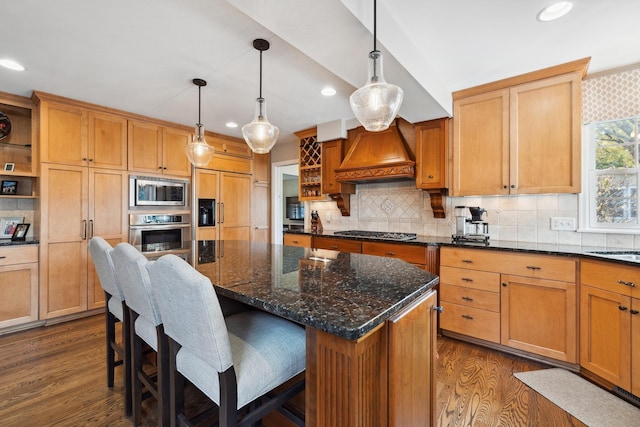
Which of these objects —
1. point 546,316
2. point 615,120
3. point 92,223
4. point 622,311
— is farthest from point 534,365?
point 92,223

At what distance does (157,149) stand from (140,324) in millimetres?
2920

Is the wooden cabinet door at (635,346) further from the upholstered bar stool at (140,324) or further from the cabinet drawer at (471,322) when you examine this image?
the upholstered bar stool at (140,324)

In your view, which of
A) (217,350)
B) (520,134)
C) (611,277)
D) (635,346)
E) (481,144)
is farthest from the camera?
(481,144)

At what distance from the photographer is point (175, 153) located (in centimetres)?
387

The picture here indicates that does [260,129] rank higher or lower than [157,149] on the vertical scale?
lower

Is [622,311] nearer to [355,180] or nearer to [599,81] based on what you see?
[599,81]

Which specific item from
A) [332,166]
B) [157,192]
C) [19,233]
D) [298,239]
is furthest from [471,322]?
[19,233]

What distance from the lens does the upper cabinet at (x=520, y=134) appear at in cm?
228

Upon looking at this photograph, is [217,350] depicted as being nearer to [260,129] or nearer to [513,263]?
[260,129]

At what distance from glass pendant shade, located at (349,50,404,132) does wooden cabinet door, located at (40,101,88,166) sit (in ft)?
10.8

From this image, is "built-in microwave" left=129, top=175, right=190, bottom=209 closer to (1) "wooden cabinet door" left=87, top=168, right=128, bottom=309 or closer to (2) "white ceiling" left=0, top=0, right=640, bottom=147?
(1) "wooden cabinet door" left=87, top=168, right=128, bottom=309

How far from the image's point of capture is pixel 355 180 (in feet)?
11.6

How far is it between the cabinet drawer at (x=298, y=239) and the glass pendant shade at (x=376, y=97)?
92.8 inches

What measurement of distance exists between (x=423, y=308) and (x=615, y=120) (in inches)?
105
